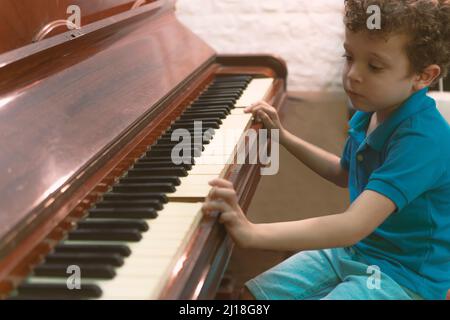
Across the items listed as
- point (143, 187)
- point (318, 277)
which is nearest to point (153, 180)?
point (143, 187)

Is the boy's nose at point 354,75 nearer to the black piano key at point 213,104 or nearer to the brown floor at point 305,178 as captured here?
the black piano key at point 213,104

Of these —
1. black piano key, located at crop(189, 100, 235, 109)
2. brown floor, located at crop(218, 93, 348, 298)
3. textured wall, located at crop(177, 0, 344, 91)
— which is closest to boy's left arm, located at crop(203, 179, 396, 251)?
black piano key, located at crop(189, 100, 235, 109)

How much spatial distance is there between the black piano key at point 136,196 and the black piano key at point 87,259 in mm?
193

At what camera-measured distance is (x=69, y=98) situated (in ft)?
3.84

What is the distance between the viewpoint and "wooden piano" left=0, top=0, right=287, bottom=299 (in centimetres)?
79

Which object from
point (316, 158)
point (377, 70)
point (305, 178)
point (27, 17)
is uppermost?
point (27, 17)

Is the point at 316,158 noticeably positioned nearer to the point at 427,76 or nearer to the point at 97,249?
the point at 427,76

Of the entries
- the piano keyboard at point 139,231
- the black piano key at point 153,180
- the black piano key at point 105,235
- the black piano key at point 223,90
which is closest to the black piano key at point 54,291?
the piano keyboard at point 139,231

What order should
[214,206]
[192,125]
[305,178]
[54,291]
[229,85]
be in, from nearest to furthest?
[54,291]
[214,206]
[192,125]
[229,85]
[305,178]

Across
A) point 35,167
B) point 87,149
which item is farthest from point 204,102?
point 35,167

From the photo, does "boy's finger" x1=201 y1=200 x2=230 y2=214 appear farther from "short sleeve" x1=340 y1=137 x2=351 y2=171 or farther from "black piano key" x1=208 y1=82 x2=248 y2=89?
"black piano key" x1=208 y1=82 x2=248 y2=89

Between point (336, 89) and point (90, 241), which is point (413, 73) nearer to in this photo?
point (90, 241)

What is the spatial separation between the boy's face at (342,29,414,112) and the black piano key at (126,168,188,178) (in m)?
0.42

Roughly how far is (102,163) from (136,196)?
0.11 meters
